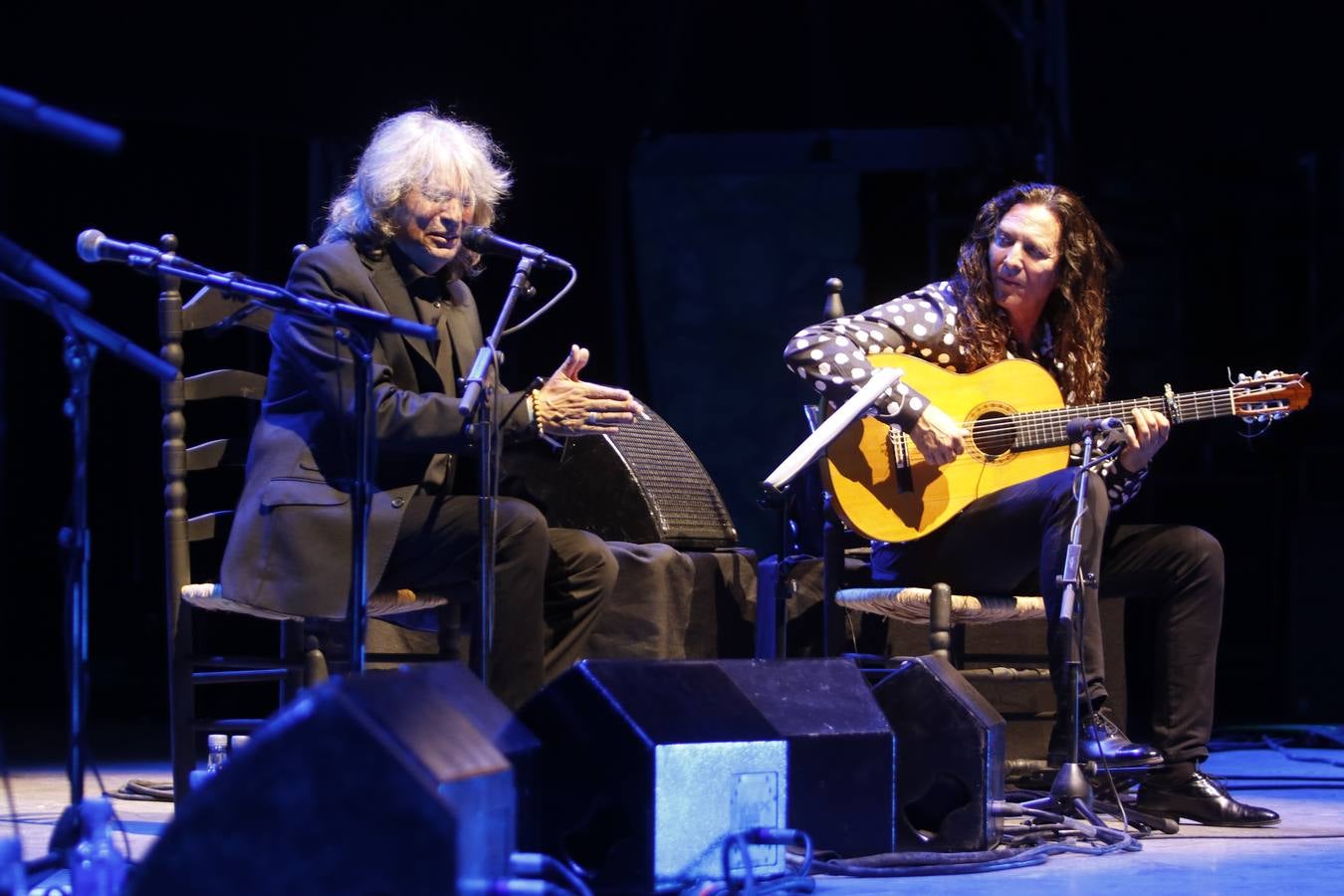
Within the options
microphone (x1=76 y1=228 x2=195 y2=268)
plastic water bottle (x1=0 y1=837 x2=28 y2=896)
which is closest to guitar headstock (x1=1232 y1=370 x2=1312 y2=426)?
microphone (x1=76 y1=228 x2=195 y2=268)

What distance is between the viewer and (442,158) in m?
3.54

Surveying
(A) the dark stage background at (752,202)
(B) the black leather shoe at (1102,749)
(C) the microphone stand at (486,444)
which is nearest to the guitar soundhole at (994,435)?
(B) the black leather shoe at (1102,749)

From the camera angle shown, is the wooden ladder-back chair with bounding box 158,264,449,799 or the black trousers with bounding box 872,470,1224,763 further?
the black trousers with bounding box 872,470,1224,763

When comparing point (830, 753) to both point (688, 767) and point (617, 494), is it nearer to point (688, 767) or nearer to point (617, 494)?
point (688, 767)

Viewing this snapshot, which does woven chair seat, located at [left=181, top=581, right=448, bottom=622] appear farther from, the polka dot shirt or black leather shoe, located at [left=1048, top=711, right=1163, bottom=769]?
black leather shoe, located at [left=1048, top=711, right=1163, bottom=769]

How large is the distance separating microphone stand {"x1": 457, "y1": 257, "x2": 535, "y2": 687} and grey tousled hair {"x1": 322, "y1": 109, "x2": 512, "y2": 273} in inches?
19.3

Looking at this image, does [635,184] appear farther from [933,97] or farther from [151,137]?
[151,137]

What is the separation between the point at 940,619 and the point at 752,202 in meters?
3.04

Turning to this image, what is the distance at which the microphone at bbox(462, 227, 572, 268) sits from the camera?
3.14 metres

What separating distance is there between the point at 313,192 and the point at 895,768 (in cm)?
355

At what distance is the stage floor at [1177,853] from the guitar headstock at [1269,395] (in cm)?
92

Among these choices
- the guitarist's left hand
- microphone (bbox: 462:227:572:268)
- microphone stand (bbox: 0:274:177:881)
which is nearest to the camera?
microphone stand (bbox: 0:274:177:881)

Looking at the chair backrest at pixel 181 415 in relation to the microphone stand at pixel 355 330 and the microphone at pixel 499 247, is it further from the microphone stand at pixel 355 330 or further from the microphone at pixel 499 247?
the microphone stand at pixel 355 330

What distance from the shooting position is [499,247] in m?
3.23
